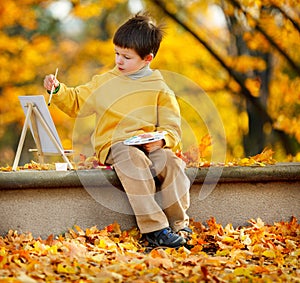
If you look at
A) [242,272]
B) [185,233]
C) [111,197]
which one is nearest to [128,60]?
[111,197]

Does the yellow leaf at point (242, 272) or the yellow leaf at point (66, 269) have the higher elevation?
the yellow leaf at point (66, 269)

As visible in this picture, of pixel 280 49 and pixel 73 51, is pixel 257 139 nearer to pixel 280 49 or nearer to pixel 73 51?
pixel 280 49

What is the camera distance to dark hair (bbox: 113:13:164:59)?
13.9 feet

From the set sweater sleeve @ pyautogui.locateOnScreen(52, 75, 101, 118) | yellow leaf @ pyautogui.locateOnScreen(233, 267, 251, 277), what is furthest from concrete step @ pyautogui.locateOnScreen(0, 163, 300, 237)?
yellow leaf @ pyautogui.locateOnScreen(233, 267, 251, 277)

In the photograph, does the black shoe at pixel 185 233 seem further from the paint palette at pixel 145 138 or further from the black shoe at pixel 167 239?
the paint palette at pixel 145 138

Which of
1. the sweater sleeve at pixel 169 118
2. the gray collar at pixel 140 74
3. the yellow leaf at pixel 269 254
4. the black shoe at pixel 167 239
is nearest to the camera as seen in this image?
the yellow leaf at pixel 269 254

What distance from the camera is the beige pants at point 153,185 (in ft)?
13.1

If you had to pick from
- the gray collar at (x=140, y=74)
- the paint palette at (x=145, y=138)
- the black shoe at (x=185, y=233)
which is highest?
the gray collar at (x=140, y=74)

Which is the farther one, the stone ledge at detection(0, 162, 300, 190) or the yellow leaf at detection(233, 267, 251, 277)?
the stone ledge at detection(0, 162, 300, 190)

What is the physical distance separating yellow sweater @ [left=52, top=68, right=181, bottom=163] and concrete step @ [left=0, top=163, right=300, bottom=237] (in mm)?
258

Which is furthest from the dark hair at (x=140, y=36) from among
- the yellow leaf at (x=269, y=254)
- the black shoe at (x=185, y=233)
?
the yellow leaf at (x=269, y=254)

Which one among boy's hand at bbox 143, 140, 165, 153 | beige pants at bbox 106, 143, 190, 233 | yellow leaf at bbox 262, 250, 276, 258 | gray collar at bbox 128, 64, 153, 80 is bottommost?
yellow leaf at bbox 262, 250, 276, 258

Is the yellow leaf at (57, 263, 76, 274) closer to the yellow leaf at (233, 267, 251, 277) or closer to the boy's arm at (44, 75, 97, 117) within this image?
the yellow leaf at (233, 267, 251, 277)

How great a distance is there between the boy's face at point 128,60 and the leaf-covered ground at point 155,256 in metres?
1.01
